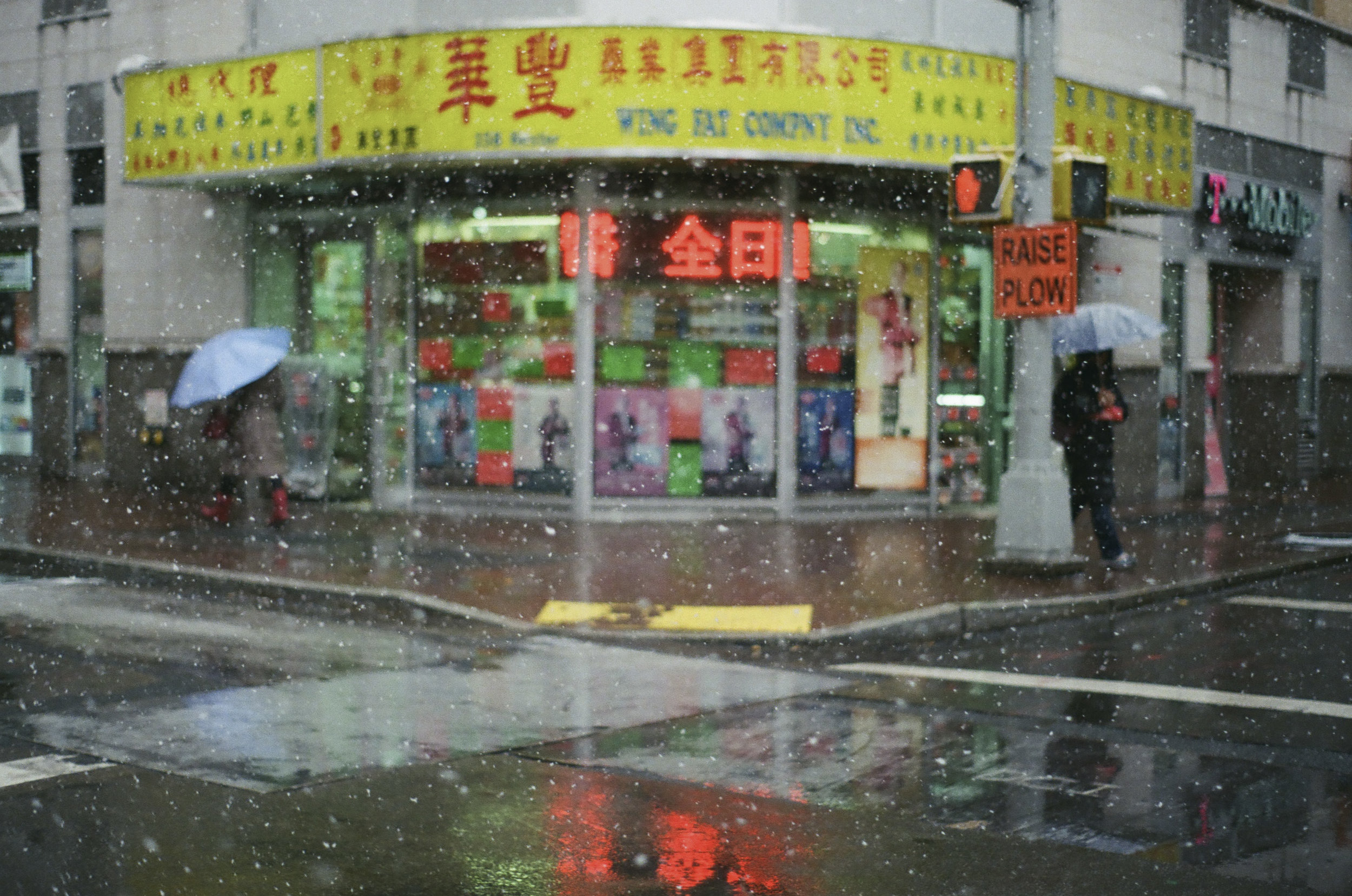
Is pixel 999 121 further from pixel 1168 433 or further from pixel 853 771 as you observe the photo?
pixel 853 771

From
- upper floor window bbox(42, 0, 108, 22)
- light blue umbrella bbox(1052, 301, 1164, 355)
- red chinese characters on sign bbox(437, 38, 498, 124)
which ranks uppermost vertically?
upper floor window bbox(42, 0, 108, 22)

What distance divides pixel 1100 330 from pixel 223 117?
911cm

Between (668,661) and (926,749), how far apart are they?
2.57 meters

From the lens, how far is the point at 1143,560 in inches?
559

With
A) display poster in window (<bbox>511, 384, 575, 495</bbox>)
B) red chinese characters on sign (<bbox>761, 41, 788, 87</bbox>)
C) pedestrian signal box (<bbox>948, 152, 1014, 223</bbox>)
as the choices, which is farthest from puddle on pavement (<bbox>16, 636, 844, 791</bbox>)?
display poster in window (<bbox>511, 384, 575, 495</bbox>)

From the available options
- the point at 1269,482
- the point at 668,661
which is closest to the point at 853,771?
the point at 668,661

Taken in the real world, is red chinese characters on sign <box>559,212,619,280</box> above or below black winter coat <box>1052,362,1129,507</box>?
above

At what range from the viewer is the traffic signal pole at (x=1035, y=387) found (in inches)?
500

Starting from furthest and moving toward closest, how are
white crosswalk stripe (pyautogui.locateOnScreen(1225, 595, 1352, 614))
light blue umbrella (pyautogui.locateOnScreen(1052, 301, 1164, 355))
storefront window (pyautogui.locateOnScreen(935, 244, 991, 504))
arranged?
storefront window (pyautogui.locateOnScreen(935, 244, 991, 504)), light blue umbrella (pyautogui.locateOnScreen(1052, 301, 1164, 355)), white crosswalk stripe (pyautogui.locateOnScreen(1225, 595, 1352, 614))

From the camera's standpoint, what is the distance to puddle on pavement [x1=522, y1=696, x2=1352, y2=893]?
5777mm

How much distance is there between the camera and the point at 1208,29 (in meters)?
22.1

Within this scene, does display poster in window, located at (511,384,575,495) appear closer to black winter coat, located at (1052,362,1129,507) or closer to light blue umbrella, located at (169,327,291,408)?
light blue umbrella, located at (169,327,291,408)

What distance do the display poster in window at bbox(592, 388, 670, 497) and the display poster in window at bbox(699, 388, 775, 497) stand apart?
0.44 meters

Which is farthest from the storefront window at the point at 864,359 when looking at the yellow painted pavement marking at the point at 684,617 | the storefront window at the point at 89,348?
the storefront window at the point at 89,348
